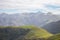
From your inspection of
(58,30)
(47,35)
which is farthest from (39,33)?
(58,30)

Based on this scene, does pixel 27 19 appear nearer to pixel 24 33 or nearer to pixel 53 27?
pixel 24 33

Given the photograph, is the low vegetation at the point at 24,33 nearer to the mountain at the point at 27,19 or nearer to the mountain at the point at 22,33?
the mountain at the point at 22,33

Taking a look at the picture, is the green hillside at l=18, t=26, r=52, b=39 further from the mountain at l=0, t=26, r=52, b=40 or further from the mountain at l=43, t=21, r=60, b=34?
the mountain at l=43, t=21, r=60, b=34

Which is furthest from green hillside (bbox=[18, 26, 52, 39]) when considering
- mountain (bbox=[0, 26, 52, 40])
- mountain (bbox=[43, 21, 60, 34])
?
mountain (bbox=[43, 21, 60, 34])

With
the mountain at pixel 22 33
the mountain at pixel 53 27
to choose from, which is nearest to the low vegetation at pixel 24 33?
the mountain at pixel 22 33

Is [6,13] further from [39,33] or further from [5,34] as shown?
[39,33]

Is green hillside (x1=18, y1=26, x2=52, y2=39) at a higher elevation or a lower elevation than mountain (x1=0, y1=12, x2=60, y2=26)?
lower
